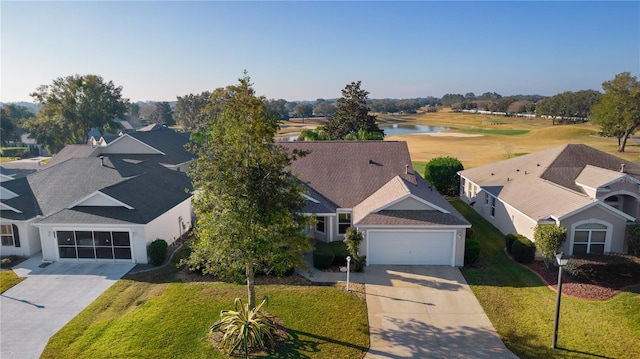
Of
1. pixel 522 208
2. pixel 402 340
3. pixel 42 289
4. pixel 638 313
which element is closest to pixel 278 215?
pixel 402 340

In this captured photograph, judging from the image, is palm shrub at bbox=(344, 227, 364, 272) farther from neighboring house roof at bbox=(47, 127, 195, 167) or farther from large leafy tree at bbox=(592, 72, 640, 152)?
large leafy tree at bbox=(592, 72, 640, 152)

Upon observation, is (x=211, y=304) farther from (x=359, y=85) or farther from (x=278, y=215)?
(x=359, y=85)

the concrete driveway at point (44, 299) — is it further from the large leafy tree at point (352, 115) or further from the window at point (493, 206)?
the large leafy tree at point (352, 115)

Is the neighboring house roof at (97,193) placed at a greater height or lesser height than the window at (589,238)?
greater

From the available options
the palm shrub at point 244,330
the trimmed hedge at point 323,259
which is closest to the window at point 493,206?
the trimmed hedge at point 323,259

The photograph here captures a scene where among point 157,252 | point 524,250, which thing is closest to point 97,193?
point 157,252
